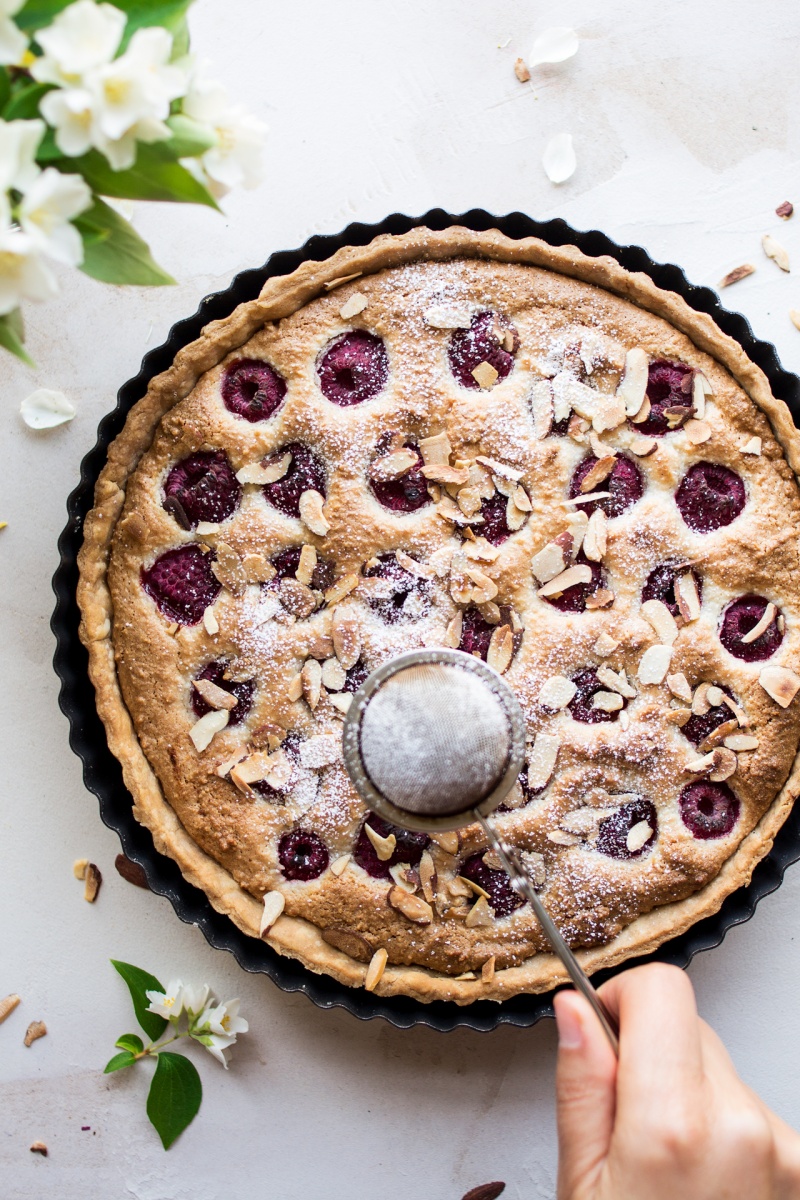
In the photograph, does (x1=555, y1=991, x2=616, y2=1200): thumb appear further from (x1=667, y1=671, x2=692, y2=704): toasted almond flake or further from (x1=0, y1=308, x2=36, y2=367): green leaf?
(x1=0, y1=308, x2=36, y2=367): green leaf

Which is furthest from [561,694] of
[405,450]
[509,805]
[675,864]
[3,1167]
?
[3,1167]

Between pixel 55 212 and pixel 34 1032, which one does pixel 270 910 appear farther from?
pixel 55 212

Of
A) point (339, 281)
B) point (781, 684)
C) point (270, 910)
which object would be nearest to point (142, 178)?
point (339, 281)

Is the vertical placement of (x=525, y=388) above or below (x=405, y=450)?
above

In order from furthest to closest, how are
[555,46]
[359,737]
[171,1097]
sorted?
[555,46] < [171,1097] < [359,737]

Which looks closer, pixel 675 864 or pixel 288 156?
pixel 675 864

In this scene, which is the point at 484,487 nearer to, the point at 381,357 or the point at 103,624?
the point at 381,357

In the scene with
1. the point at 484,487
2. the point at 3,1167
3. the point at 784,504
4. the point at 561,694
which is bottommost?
the point at 3,1167

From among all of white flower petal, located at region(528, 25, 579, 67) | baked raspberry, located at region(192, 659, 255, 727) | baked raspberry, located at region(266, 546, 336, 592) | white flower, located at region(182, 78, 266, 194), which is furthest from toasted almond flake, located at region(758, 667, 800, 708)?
white flower petal, located at region(528, 25, 579, 67)
